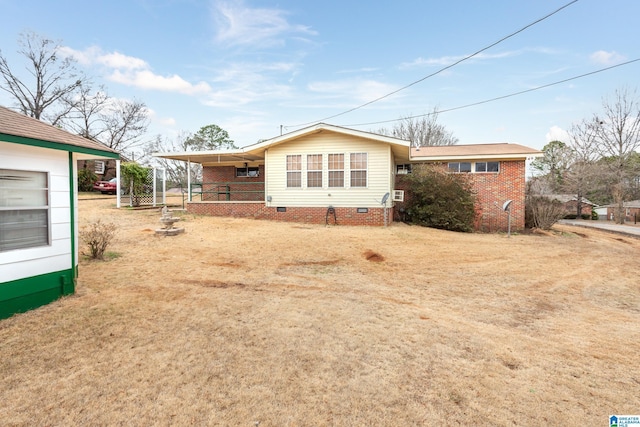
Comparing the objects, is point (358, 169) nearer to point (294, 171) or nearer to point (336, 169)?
point (336, 169)

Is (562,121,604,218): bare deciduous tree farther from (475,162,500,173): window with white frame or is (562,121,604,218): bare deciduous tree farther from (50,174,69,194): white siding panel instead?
(50,174,69,194): white siding panel

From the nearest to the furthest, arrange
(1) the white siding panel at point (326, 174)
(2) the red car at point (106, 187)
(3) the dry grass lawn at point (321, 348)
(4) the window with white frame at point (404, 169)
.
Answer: (3) the dry grass lawn at point (321, 348) < (1) the white siding panel at point (326, 174) < (4) the window with white frame at point (404, 169) < (2) the red car at point (106, 187)

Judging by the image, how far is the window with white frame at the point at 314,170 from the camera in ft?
45.6

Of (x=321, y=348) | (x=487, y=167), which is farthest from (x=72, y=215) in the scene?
(x=487, y=167)

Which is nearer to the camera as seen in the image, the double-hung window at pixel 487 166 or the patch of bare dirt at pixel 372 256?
the patch of bare dirt at pixel 372 256

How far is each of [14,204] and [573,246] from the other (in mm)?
15132

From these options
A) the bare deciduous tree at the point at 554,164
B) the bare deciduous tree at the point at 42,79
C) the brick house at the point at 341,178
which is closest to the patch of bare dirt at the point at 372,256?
the brick house at the point at 341,178

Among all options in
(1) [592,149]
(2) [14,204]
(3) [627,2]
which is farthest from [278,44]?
(1) [592,149]

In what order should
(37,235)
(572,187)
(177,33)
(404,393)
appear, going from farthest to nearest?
1. (572,187)
2. (177,33)
3. (37,235)
4. (404,393)

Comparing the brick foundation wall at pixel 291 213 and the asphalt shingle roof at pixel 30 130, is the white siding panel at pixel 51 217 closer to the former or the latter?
the asphalt shingle roof at pixel 30 130

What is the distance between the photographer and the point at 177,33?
50.5ft

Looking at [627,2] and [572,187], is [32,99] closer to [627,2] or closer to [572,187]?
[627,2]

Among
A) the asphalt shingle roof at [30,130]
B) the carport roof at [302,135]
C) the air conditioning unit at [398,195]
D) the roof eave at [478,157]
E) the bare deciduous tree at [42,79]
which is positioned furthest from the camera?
the bare deciduous tree at [42,79]

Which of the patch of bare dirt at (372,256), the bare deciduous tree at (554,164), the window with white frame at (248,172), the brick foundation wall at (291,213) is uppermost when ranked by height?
the bare deciduous tree at (554,164)
